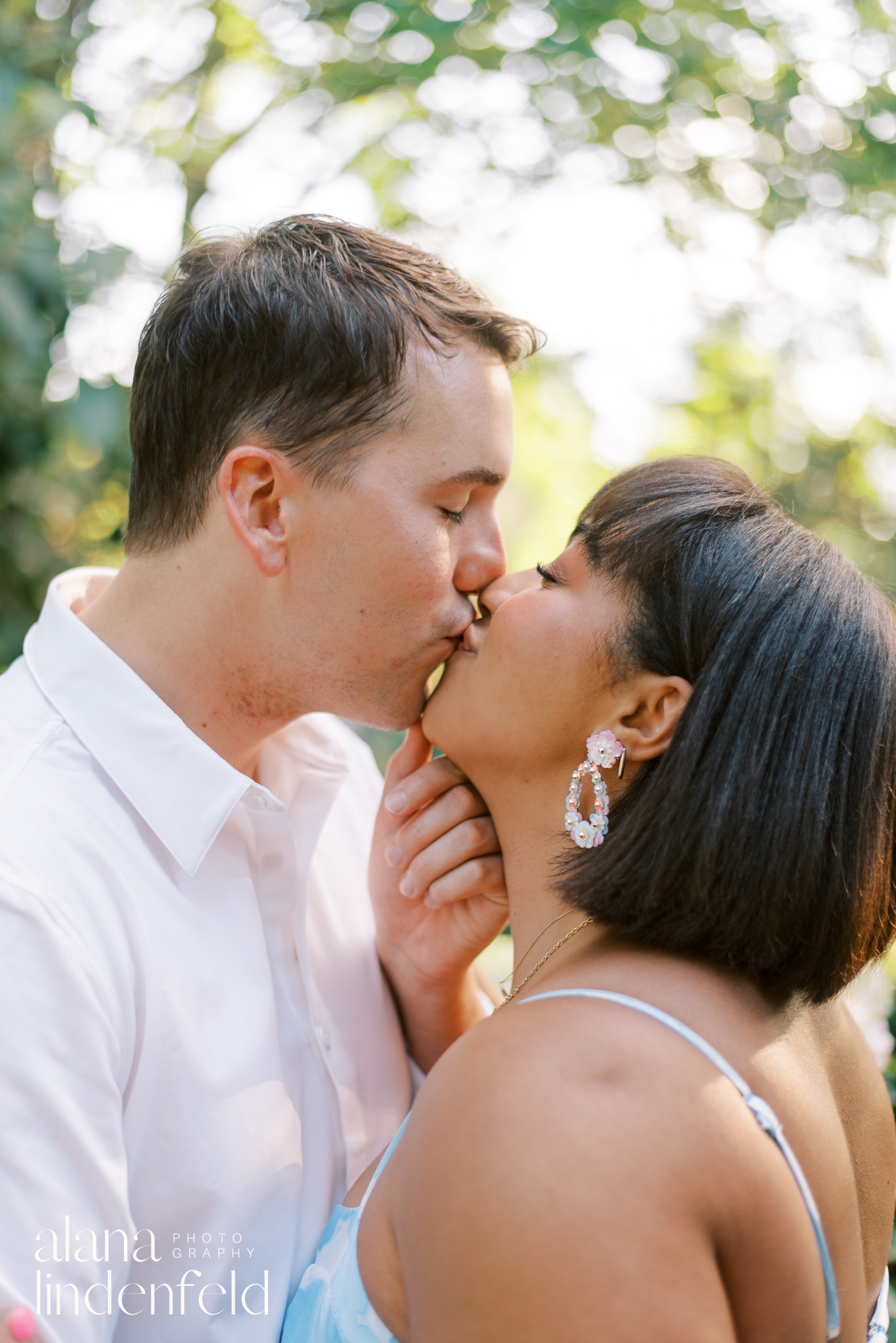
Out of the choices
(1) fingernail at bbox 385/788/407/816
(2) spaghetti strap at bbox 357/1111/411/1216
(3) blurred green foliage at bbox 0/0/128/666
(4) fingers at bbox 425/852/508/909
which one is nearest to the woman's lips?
(1) fingernail at bbox 385/788/407/816

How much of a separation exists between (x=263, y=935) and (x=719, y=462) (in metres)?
1.37

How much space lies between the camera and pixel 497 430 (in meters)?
2.38

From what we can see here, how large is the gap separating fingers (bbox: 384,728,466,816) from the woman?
0.54 ft

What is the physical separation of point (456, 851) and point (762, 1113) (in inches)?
37.8

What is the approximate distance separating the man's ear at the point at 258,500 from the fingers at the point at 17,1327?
1415mm

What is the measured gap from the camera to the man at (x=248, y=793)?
1822 millimetres

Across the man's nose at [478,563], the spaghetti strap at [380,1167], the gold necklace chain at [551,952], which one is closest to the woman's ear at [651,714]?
the gold necklace chain at [551,952]

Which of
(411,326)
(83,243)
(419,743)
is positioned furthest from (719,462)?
(83,243)

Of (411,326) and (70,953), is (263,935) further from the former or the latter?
(411,326)

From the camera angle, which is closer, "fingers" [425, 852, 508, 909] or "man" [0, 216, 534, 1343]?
"man" [0, 216, 534, 1343]

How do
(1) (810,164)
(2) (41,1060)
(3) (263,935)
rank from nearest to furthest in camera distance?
(2) (41,1060)
(3) (263,935)
(1) (810,164)

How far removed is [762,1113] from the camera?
152 centimetres

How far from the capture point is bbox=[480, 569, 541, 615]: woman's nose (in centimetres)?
225

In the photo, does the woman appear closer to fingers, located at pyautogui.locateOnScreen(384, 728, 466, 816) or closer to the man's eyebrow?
fingers, located at pyautogui.locateOnScreen(384, 728, 466, 816)
